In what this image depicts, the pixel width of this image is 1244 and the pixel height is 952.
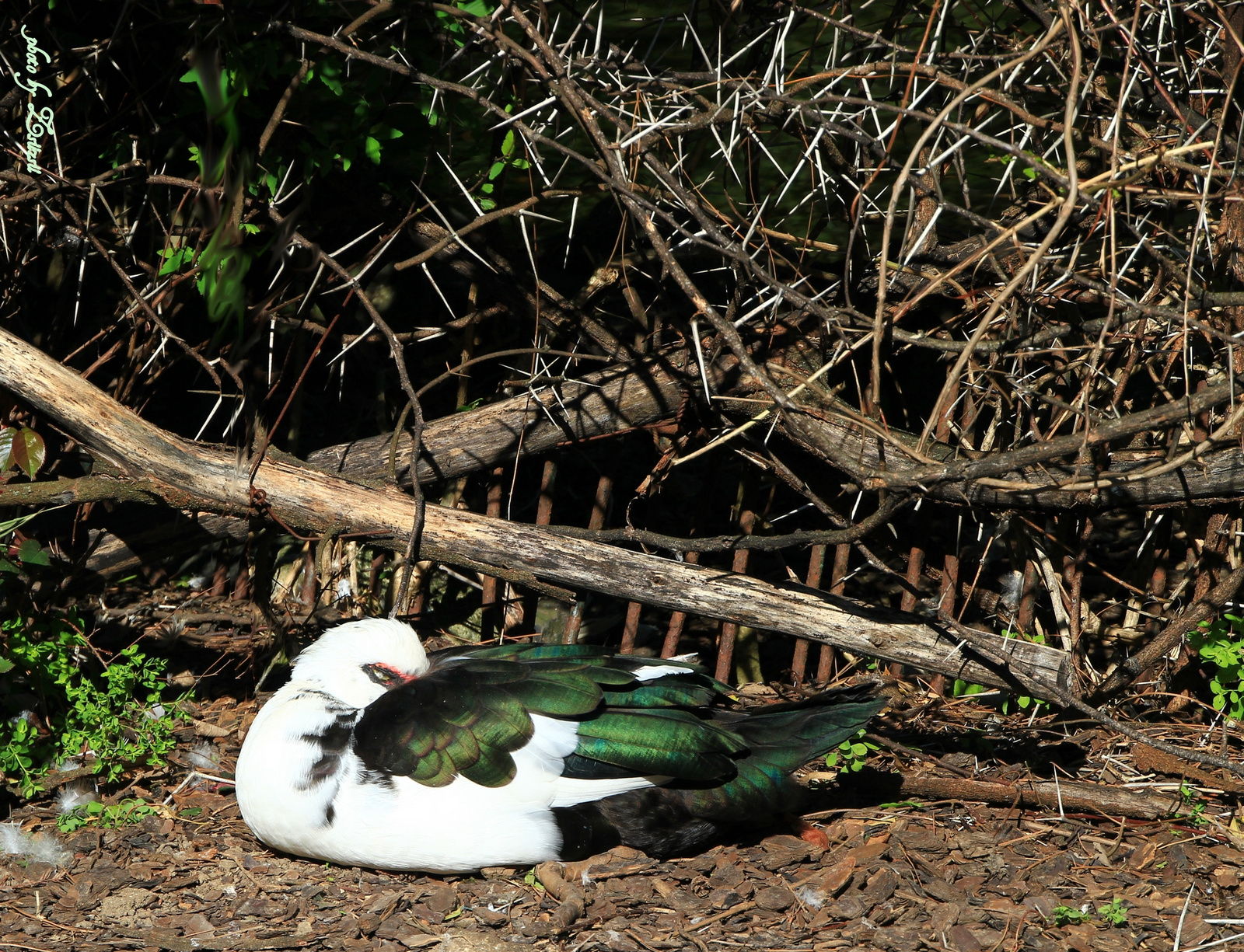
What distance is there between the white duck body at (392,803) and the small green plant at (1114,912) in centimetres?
125

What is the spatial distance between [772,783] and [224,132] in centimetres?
273

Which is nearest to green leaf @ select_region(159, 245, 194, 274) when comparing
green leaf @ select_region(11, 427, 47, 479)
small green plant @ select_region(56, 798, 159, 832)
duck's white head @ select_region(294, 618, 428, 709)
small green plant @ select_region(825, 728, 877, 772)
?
green leaf @ select_region(11, 427, 47, 479)

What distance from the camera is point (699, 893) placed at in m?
3.00

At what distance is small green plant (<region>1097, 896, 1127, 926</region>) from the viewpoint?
9.06 feet

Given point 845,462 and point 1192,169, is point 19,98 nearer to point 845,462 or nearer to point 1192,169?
point 845,462

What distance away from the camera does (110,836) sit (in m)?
3.31

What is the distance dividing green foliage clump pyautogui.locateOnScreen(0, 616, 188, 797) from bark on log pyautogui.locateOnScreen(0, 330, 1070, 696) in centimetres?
65

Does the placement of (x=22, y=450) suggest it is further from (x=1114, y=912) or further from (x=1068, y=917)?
(x=1114, y=912)

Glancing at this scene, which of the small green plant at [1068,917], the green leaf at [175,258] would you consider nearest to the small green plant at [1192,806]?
the small green plant at [1068,917]

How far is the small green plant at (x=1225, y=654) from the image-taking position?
3422mm

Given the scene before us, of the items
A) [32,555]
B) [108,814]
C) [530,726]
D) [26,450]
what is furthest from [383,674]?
[26,450]

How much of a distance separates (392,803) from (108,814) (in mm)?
1072

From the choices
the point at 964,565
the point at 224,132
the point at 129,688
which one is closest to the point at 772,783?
→ the point at 964,565

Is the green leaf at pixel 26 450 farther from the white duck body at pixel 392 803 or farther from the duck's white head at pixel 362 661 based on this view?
the white duck body at pixel 392 803
